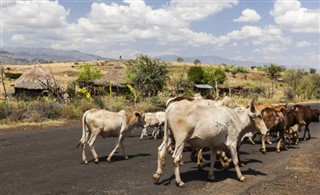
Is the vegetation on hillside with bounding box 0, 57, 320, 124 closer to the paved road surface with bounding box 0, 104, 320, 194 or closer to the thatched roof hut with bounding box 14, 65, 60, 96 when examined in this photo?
the thatched roof hut with bounding box 14, 65, 60, 96

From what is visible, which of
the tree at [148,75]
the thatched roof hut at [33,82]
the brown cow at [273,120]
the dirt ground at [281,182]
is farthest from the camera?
the thatched roof hut at [33,82]

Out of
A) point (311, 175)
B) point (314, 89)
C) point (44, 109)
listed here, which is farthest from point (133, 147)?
point (314, 89)

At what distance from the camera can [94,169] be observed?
37.0ft

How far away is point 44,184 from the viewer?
980 centimetres

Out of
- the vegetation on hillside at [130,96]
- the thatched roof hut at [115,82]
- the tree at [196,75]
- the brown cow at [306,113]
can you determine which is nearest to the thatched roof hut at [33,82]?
the vegetation on hillside at [130,96]

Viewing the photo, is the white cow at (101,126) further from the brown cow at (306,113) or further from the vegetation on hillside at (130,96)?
the vegetation on hillside at (130,96)

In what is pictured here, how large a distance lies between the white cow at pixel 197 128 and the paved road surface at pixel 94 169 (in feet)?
2.46

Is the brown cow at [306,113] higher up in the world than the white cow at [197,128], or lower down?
lower down

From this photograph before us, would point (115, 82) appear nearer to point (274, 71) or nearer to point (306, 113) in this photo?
point (306, 113)

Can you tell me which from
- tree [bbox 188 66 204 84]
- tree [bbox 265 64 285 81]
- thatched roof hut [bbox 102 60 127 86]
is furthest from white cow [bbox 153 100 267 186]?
tree [bbox 265 64 285 81]

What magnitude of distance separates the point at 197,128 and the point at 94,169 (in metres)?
3.61

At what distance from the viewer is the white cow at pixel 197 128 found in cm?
→ 930

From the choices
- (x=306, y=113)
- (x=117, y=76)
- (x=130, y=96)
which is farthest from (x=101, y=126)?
(x=117, y=76)

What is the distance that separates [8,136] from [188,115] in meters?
11.2
